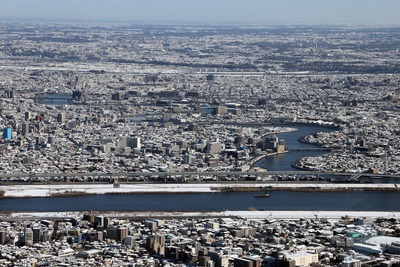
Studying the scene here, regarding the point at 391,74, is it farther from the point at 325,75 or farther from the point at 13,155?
the point at 13,155

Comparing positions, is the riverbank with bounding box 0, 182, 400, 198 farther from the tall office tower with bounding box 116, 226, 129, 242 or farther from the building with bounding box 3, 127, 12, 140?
the building with bounding box 3, 127, 12, 140

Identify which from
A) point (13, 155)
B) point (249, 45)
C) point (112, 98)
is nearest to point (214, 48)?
point (249, 45)

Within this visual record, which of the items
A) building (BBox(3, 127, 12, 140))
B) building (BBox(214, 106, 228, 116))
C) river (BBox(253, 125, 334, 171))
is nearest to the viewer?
river (BBox(253, 125, 334, 171))

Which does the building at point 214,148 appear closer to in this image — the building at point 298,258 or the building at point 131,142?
the building at point 131,142

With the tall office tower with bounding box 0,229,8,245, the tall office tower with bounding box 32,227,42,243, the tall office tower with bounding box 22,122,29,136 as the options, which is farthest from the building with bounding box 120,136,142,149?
the tall office tower with bounding box 0,229,8,245

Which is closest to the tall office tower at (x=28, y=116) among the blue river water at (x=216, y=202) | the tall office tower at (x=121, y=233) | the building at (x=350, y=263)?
the blue river water at (x=216, y=202)

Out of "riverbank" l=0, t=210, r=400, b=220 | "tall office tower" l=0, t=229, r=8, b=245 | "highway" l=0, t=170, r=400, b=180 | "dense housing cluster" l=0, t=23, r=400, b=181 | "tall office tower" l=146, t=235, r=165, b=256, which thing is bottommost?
"dense housing cluster" l=0, t=23, r=400, b=181

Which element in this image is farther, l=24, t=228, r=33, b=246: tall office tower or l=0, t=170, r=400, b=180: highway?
l=0, t=170, r=400, b=180: highway
